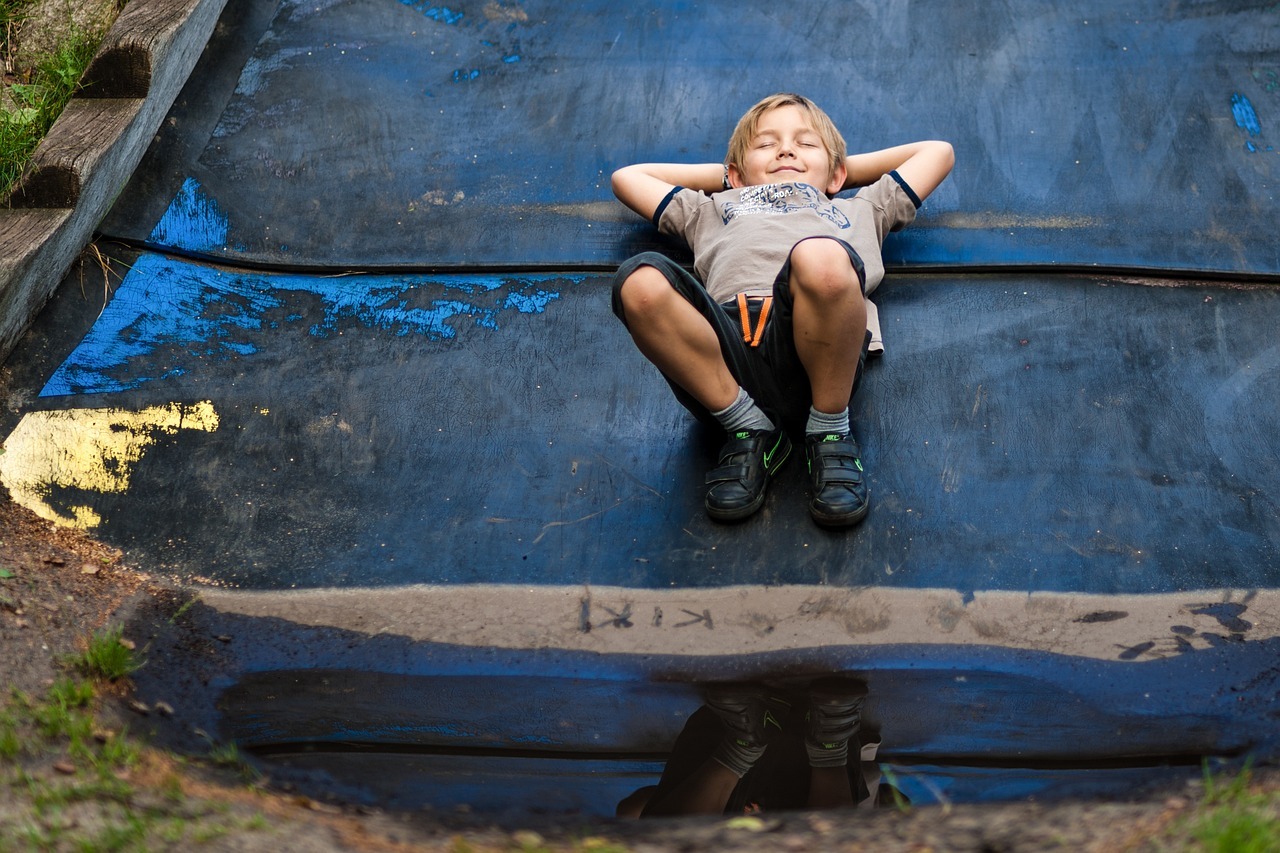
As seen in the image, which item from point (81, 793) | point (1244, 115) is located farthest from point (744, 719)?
point (1244, 115)

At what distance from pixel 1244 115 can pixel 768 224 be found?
1.50 metres

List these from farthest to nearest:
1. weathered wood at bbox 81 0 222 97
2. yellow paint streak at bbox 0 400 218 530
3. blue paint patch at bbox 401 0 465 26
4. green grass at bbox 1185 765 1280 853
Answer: blue paint patch at bbox 401 0 465 26 < weathered wood at bbox 81 0 222 97 < yellow paint streak at bbox 0 400 218 530 < green grass at bbox 1185 765 1280 853

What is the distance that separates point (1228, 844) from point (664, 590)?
1023 millimetres

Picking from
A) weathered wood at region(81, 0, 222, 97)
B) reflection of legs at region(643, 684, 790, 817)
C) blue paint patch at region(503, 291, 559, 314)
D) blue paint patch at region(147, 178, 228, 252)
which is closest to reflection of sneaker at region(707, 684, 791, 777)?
reflection of legs at region(643, 684, 790, 817)

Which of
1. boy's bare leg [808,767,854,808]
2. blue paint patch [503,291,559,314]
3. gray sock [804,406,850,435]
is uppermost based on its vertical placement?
blue paint patch [503,291,559,314]

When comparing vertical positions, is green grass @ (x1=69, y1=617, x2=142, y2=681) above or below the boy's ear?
below

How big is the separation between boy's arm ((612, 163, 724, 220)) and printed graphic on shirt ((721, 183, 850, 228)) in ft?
0.61

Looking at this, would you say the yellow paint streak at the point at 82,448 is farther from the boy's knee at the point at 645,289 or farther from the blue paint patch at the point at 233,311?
the boy's knee at the point at 645,289

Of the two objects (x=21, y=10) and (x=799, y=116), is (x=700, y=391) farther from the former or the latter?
(x=21, y=10)

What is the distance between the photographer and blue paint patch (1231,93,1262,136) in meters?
2.91

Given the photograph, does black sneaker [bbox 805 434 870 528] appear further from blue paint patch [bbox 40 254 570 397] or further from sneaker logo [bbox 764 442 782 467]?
blue paint patch [bbox 40 254 570 397]

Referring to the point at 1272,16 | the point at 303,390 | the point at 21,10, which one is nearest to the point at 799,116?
the point at 303,390

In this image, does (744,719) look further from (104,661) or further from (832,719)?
(104,661)

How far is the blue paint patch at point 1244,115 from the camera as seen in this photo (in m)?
2.91
